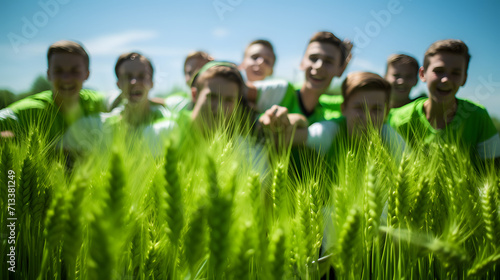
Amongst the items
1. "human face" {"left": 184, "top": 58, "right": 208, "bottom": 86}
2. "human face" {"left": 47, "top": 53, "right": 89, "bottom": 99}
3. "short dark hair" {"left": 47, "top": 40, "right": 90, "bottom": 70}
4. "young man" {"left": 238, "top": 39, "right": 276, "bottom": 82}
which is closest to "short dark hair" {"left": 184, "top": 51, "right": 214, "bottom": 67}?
"human face" {"left": 184, "top": 58, "right": 208, "bottom": 86}

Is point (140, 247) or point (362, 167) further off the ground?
point (362, 167)

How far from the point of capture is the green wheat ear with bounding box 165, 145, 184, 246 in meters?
0.55

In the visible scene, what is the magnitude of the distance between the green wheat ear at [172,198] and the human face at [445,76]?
1507 mm

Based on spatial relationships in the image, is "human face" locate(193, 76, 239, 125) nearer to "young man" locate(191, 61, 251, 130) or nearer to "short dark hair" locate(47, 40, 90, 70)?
"young man" locate(191, 61, 251, 130)

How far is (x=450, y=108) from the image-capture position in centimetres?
169

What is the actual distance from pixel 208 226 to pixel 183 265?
13cm

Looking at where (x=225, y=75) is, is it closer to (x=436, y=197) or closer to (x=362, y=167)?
(x=362, y=167)

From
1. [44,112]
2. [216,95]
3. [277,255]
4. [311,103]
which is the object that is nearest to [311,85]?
[311,103]

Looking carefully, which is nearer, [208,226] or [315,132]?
[208,226]

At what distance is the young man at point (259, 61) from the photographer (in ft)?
8.86

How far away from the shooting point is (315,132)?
4.59 feet

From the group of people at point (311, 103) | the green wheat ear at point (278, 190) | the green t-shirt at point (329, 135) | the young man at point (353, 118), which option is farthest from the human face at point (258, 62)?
the green wheat ear at point (278, 190)

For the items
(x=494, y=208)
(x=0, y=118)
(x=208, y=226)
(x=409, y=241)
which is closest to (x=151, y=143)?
(x=208, y=226)

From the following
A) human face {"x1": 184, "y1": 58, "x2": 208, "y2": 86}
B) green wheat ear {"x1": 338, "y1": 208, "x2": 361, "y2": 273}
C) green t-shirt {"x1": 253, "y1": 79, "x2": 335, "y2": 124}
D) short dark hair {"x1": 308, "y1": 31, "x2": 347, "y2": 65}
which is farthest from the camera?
human face {"x1": 184, "y1": 58, "x2": 208, "y2": 86}
